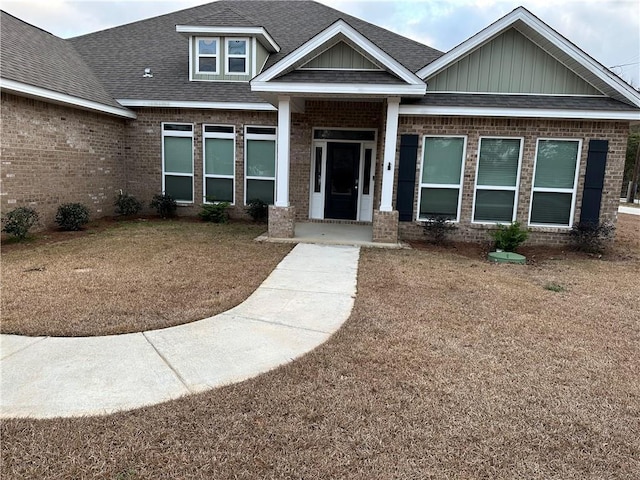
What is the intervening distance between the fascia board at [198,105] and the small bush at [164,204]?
2557 millimetres

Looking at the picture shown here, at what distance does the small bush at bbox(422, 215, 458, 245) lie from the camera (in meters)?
10.4

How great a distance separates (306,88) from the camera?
9055 mm

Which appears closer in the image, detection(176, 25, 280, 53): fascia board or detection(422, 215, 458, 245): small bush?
detection(422, 215, 458, 245): small bush

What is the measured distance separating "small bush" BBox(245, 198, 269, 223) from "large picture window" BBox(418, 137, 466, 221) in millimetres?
4521

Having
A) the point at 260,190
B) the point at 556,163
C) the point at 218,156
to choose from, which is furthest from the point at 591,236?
the point at 218,156

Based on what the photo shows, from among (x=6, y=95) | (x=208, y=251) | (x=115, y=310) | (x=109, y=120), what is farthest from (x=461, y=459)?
(x=109, y=120)

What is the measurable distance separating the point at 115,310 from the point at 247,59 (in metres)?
10.4

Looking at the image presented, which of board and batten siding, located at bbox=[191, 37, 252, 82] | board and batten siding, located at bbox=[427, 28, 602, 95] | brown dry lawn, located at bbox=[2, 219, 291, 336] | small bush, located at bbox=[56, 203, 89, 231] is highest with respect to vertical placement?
board and batten siding, located at bbox=[191, 37, 252, 82]

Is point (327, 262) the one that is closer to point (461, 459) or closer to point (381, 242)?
point (381, 242)

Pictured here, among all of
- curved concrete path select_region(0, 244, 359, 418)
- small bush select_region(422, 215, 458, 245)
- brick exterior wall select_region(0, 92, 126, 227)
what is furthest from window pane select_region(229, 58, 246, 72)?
curved concrete path select_region(0, 244, 359, 418)

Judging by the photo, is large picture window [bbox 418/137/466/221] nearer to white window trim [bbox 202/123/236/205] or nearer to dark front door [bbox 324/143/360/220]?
dark front door [bbox 324/143/360/220]

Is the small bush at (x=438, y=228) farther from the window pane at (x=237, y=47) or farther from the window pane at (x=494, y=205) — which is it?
the window pane at (x=237, y=47)

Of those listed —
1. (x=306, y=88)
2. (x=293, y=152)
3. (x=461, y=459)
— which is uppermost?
(x=306, y=88)

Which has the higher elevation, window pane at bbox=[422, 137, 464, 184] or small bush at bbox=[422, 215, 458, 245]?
window pane at bbox=[422, 137, 464, 184]
